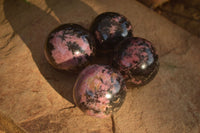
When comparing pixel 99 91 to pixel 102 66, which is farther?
pixel 102 66

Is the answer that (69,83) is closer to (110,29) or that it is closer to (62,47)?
(62,47)

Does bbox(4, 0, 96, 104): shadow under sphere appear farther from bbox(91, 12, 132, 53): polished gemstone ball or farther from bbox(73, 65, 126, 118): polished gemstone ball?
bbox(91, 12, 132, 53): polished gemstone ball

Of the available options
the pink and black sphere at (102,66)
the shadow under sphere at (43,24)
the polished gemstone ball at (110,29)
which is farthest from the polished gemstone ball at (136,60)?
the shadow under sphere at (43,24)

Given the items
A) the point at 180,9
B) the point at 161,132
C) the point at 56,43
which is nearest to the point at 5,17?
the point at 56,43

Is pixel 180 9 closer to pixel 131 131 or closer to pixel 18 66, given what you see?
pixel 131 131

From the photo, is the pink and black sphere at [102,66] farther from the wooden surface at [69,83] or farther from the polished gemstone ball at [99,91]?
the wooden surface at [69,83]

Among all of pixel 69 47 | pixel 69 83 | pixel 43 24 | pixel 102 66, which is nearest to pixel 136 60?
pixel 102 66
